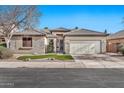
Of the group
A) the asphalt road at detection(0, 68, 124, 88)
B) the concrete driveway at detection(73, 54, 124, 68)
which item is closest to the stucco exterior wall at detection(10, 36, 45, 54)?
the concrete driveway at detection(73, 54, 124, 68)

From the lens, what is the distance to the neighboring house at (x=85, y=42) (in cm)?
3188

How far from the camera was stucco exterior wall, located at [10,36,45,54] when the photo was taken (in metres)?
30.8

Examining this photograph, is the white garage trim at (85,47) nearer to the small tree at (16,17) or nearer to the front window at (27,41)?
the front window at (27,41)

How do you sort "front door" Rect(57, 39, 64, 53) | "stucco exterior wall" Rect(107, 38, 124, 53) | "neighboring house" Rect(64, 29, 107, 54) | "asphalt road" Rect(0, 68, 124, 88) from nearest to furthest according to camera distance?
"asphalt road" Rect(0, 68, 124, 88) → "neighboring house" Rect(64, 29, 107, 54) → "stucco exterior wall" Rect(107, 38, 124, 53) → "front door" Rect(57, 39, 64, 53)

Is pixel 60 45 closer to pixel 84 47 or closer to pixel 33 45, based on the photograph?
pixel 84 47

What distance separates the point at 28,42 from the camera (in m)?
31.1

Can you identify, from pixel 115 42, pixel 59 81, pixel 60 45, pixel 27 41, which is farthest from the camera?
pixel 60 45

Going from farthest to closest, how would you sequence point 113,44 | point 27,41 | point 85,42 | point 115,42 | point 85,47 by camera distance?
point 113,44 < point 115,42 < point 85,42 < point 85,47 < point 27,41

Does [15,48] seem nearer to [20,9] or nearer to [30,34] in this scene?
[30,34]

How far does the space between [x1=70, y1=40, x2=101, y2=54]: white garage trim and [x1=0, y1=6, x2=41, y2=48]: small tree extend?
23.5 ft

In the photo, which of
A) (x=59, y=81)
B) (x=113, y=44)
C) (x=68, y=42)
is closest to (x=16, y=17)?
(x=68, y=42)

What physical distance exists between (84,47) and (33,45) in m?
6.94

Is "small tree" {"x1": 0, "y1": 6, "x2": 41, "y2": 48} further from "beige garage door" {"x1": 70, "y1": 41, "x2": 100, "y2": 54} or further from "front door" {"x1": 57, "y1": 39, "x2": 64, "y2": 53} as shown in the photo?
"front door" {"x1": 57, "y1": 39, "x2": 64, "y2": 53}

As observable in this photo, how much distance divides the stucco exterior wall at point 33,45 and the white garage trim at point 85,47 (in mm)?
4162
